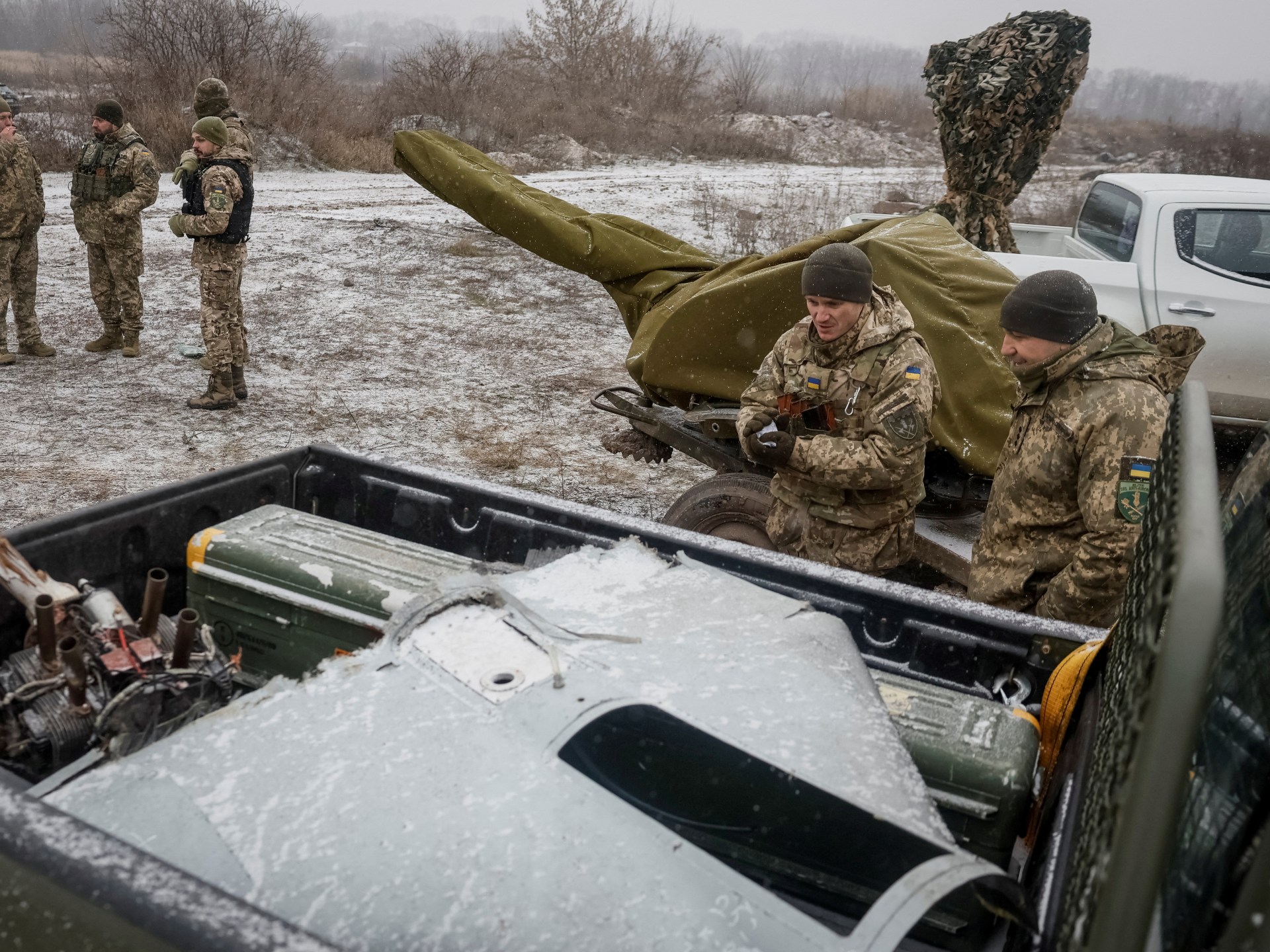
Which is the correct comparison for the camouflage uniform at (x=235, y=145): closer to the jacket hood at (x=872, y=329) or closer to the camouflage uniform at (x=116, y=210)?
the camouflage uniform at (x=116, y=210)

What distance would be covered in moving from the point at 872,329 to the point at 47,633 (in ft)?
8.29

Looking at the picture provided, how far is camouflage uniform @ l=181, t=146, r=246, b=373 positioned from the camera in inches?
257

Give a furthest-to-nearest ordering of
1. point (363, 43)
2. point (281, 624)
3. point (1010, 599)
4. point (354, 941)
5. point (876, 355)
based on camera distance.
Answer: point (363, 43) < point (876, 355) < point (1010, 599) < point (281, 624) < point (354, 941)

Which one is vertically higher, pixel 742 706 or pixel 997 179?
pixel 997 179

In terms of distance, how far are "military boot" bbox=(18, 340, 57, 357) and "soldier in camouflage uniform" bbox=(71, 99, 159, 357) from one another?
26 centimetres

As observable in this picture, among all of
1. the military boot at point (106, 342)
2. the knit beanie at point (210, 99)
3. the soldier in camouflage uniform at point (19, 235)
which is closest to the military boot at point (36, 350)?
the soldier in camouflage uniform at point (19, 235)

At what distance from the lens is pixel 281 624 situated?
2.70 metres

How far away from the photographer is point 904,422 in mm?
3314

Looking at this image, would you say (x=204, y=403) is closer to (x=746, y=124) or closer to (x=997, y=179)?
(x=997, y=179)

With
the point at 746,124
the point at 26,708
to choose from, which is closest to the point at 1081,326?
the point at 26,708

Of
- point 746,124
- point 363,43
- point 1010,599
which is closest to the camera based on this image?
point 1010,599

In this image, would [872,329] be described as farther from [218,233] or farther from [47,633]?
[218,233]

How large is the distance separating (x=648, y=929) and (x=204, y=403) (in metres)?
6.14

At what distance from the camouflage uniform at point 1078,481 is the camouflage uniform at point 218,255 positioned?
5.32 m
